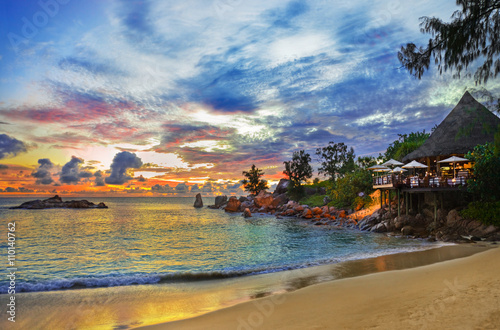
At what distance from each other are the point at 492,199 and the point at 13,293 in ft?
99.6

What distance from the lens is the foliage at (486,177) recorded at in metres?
23.2

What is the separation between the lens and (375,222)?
33250 millimetres

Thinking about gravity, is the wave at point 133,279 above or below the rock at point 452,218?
below

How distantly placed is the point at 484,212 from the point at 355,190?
77.8 feet

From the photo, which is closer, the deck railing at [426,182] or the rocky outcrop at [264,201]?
the deck railing at [426,182]

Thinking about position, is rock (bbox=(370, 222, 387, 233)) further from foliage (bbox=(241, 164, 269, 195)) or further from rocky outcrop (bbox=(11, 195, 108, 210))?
rocky outcrop (bbox=(11, 195, 108, 210))

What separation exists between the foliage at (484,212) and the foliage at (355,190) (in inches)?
747

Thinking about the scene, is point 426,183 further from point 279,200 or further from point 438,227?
point 279,200

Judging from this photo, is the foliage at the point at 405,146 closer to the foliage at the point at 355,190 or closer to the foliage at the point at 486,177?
the foliage at the point at 355,190

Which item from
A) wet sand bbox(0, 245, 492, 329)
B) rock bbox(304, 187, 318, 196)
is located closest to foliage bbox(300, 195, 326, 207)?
rock bbox(304, 187, 318, 196)

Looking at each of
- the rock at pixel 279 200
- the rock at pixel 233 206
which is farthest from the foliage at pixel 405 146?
the rock at pixel 233 206

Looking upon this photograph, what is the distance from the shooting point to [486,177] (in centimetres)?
2352

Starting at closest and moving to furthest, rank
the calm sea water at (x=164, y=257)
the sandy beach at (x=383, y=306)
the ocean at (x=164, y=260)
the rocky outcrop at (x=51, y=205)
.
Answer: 1. the sandy beach at (x=383, y=306)
2. the ocean at (x=164, y=260)
3. the calm sea water at (x=164, y=257)
4. the rocky outcrop at (x=51, y=205)

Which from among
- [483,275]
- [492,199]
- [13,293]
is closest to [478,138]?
[492,199]
